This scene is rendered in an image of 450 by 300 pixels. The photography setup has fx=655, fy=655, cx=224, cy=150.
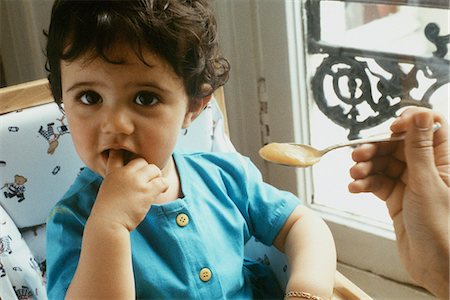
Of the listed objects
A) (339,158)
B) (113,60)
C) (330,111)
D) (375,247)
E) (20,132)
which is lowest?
(375,247)

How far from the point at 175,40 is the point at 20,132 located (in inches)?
11.0

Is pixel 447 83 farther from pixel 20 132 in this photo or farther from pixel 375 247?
pixel 20 132

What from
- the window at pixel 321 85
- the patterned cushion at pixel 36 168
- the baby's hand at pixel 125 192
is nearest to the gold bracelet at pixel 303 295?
the patterned cushion at pixel 36 168

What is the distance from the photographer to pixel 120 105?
0.79 m

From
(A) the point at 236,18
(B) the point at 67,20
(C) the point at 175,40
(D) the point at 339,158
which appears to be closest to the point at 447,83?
(D) the point at 339,158

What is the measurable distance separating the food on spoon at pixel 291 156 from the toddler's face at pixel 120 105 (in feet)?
0.45

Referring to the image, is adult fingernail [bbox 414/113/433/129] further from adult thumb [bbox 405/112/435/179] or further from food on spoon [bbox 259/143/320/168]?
food on spoon [bbox 259/143/320/168]

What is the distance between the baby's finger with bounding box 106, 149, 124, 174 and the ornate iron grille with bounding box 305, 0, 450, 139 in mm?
643

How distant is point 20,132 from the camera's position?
3.06 ft

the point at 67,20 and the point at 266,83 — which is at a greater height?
the point at 67,20

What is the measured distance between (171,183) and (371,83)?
0.53 metres

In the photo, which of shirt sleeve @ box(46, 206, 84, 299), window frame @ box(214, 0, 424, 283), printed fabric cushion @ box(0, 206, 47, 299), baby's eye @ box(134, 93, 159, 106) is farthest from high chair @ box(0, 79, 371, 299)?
window frame @ box(214, 0, 424, 283)

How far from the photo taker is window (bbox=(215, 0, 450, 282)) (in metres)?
1.22

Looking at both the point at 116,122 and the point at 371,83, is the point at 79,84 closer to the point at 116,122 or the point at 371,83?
the point at 116,122
